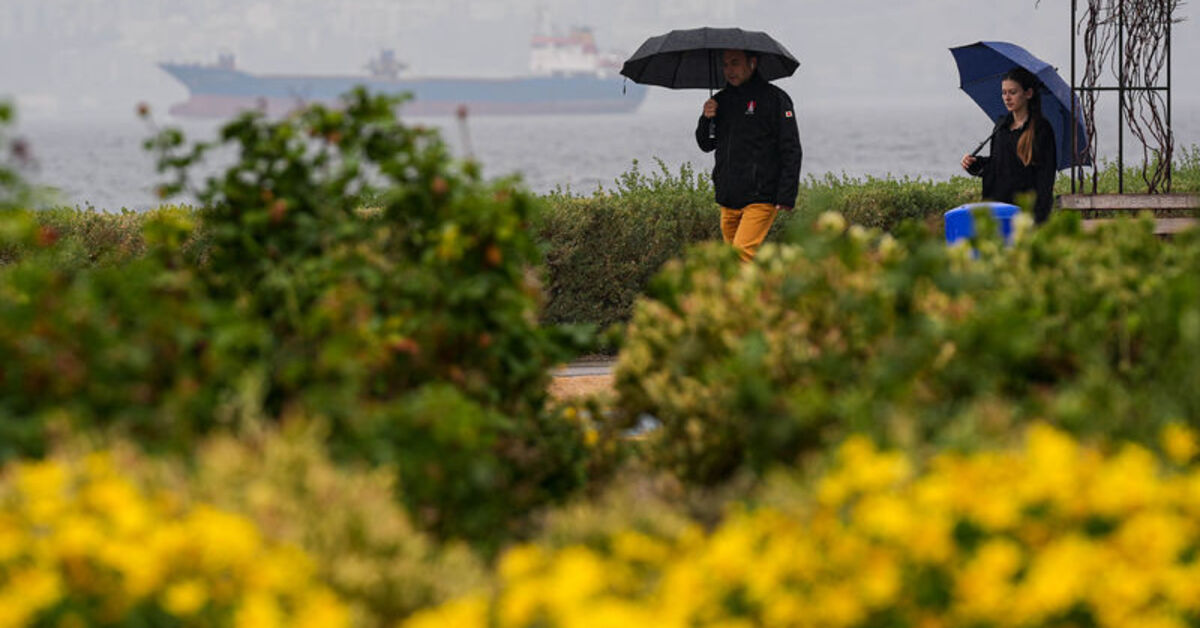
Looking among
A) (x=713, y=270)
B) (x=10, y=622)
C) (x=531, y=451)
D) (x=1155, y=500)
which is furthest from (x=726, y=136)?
(x=10, y=622)

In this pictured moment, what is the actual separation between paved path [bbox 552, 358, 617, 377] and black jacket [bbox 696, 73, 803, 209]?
1360mm

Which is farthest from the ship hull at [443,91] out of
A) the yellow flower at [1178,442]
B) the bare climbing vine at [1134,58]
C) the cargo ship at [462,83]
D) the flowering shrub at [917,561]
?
the flowering shrub at [917,561]

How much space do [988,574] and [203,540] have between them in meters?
1.50

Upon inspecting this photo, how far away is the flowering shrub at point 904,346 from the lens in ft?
11.3

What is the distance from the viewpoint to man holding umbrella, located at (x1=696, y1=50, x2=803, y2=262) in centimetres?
858

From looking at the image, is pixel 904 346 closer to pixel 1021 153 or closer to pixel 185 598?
pixel 185 598

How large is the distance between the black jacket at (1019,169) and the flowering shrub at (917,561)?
516 cm

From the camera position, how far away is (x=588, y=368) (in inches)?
358

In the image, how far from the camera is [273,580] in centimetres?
266

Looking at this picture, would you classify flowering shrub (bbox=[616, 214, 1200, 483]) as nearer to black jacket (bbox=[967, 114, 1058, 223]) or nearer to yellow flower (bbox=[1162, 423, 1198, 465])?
yellow flower (bbox=[1162, 423, 1198, 465])

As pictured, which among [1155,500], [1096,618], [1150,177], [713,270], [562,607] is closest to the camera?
[562,607]

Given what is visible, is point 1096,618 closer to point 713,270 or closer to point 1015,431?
point 1015,431

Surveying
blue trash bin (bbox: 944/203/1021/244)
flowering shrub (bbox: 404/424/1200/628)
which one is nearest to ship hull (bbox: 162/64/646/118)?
blue trash bin (bbox: 944/203/1021/244)

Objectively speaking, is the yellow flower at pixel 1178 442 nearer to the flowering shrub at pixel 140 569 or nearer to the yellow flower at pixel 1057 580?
the yellow flower at pixel 1057 580
